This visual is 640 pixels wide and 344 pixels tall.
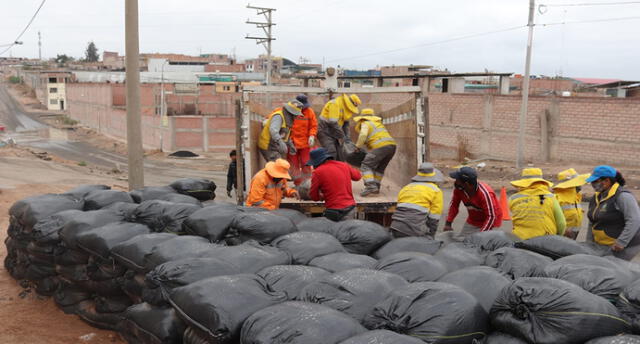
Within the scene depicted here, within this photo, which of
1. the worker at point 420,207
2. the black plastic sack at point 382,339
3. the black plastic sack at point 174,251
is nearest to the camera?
the black plastic sack at point 382,339

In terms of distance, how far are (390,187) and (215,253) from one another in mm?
4024

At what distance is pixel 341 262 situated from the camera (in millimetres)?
3625

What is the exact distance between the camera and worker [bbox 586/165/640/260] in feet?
14.1

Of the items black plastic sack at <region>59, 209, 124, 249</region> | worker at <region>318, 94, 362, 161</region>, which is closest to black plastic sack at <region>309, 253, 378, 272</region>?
black plastic sack at <region>59, 209, 124, 249</region>

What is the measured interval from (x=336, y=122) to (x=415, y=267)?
3868mm

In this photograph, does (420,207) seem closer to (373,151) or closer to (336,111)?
(373,151)

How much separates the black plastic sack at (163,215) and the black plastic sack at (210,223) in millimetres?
137

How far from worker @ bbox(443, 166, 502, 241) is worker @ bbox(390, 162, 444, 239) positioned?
0.21m

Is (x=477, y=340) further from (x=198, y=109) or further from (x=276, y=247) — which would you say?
(x=198, y=109)

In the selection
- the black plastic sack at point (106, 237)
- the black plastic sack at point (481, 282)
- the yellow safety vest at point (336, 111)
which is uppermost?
the yellow safety vest at point (336, 111)

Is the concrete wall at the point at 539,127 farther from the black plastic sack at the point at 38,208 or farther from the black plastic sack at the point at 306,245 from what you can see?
the black plastic sack at the point at 38,208

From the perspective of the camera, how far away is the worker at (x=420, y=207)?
4.82 metres

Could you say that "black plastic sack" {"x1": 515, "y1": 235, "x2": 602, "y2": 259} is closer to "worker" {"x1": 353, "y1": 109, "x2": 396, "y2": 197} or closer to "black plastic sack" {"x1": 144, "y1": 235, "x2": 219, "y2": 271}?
"black plastic sack" {"x1": 144, "y1": 235, "x2": 219, "y2": 271}

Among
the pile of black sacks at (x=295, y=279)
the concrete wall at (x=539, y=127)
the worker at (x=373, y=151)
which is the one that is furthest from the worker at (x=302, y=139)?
the concrete wall at (x=539, y=127)
